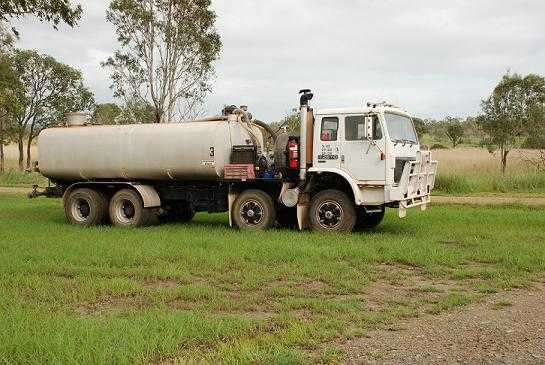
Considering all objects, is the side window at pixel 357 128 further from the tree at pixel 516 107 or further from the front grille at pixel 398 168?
the tree at pixel 516 107

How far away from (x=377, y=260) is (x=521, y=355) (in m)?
4.85

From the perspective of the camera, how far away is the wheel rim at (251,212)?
14125 mm

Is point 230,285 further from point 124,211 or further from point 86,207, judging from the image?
point 86,207

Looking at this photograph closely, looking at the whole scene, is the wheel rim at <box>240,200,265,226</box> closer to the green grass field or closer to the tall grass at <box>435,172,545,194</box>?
the green grass field

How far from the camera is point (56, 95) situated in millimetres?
41219

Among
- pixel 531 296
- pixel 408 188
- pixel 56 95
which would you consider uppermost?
pixel 56 95

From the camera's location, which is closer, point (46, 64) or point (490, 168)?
point (490, 168)

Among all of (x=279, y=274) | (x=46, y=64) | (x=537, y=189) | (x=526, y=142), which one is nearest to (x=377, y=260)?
(x=279, y=274)

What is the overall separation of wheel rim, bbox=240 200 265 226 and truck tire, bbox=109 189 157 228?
8.34ft

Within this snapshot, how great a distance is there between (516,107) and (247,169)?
2152 centimetres

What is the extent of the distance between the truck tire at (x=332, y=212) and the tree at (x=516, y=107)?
65.4 ft

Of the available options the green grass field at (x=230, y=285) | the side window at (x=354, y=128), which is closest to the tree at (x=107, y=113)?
the side window at (x=354, y=128)

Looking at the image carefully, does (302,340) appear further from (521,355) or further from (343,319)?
(521,355)

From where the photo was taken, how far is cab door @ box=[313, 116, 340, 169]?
43.2 ft
